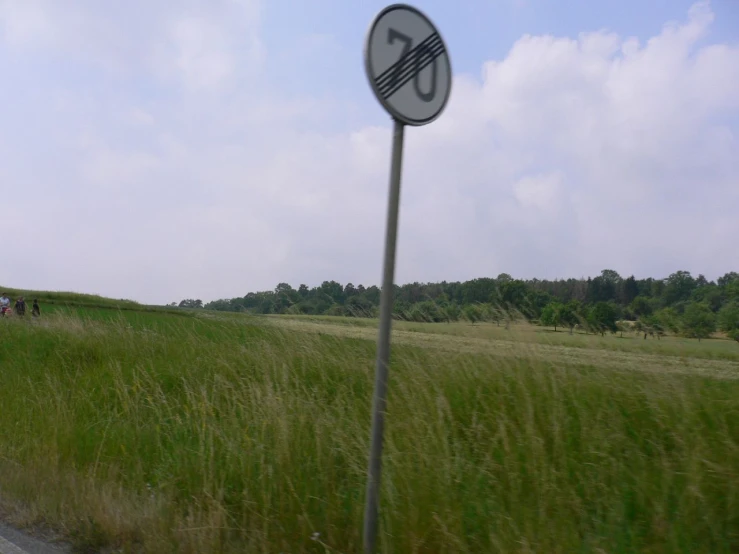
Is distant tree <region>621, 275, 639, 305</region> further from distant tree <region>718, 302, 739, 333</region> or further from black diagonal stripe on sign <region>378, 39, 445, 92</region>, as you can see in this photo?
black diagonal stripe on sign <region>378, 39, 445, 92</region>

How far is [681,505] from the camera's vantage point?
12.1 ft

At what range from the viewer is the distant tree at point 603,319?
668 cm

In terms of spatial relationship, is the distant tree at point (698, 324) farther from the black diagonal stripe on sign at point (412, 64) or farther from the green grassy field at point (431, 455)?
the black diagonal stripe on sign at point (412, 64)

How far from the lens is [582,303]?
718 cm

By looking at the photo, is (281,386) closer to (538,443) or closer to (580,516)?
(538,443)

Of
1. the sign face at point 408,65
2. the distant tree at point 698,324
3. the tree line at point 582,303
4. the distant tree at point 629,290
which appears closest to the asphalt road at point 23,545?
the tree line at point 582,303

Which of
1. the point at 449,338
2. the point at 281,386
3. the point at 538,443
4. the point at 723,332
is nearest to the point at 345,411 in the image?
the point at 281,386

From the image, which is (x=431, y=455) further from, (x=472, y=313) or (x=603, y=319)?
(x=472, y=313)

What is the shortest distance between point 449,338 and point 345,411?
1774mm

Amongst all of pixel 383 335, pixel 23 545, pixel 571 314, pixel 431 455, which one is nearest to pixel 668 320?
pixel 571 314

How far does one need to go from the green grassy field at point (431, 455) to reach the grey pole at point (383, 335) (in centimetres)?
32

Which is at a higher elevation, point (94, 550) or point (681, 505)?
point (681, 505)

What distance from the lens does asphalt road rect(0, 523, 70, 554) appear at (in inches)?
159

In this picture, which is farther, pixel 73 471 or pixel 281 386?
pixel 281 386
